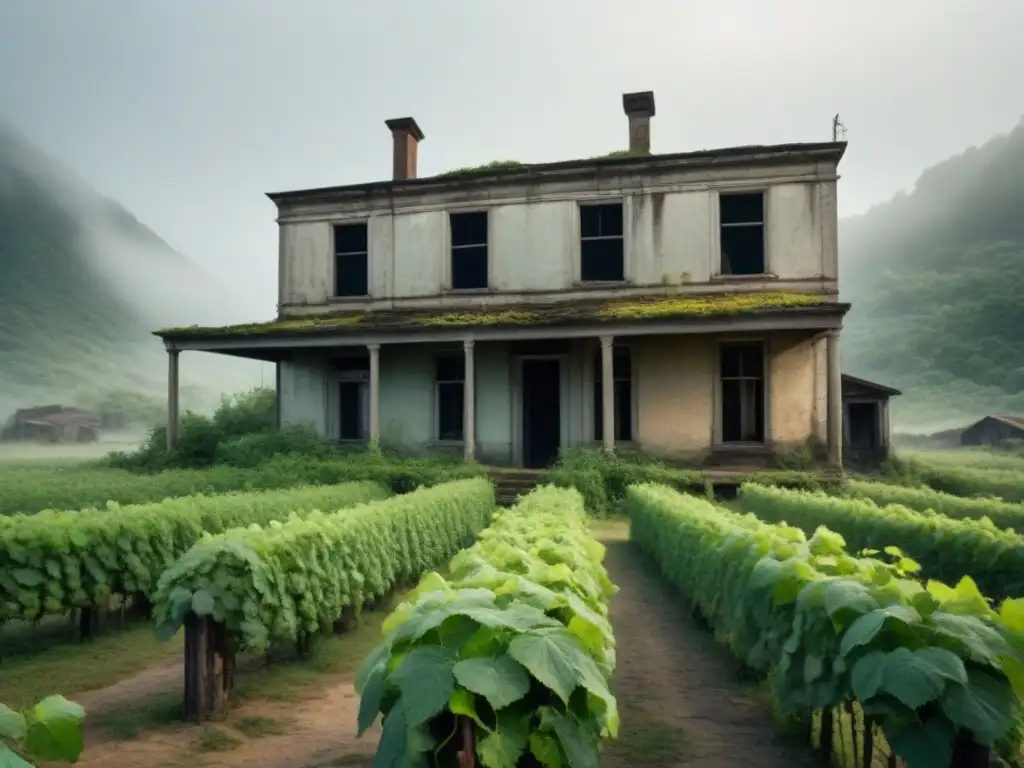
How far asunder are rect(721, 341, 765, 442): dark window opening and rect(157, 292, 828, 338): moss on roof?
1.52m

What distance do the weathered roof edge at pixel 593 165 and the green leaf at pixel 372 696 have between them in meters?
18.9

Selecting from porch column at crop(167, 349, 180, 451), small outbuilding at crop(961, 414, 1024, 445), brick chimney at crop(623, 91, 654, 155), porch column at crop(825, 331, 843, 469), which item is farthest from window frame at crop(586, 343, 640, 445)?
small outbuilding at crop(961, 414, 1024, 445)

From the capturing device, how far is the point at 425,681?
224 cm

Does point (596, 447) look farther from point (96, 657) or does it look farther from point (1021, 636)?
point (1021, 636)

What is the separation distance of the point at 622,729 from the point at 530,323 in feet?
44.0

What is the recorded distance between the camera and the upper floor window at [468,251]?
21.2 metres

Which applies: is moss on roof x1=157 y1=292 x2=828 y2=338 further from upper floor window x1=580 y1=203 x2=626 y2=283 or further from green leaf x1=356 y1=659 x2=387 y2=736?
green leaf x1=356 y1=659 x2=387 y2=736

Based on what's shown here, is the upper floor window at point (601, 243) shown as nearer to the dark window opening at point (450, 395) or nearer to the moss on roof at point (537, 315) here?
the moss on roof at point (537, 315)

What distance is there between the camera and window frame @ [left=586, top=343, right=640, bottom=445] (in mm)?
19078

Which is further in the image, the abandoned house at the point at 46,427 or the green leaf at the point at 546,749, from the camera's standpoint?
the abandoned house at the point at 46,427

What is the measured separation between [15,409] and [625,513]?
4112cm

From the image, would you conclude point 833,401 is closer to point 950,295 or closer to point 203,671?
point 203,671

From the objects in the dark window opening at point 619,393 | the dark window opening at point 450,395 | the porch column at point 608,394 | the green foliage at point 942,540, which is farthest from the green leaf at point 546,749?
the dark window opening at point 450,395

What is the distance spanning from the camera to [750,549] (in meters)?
5.02
